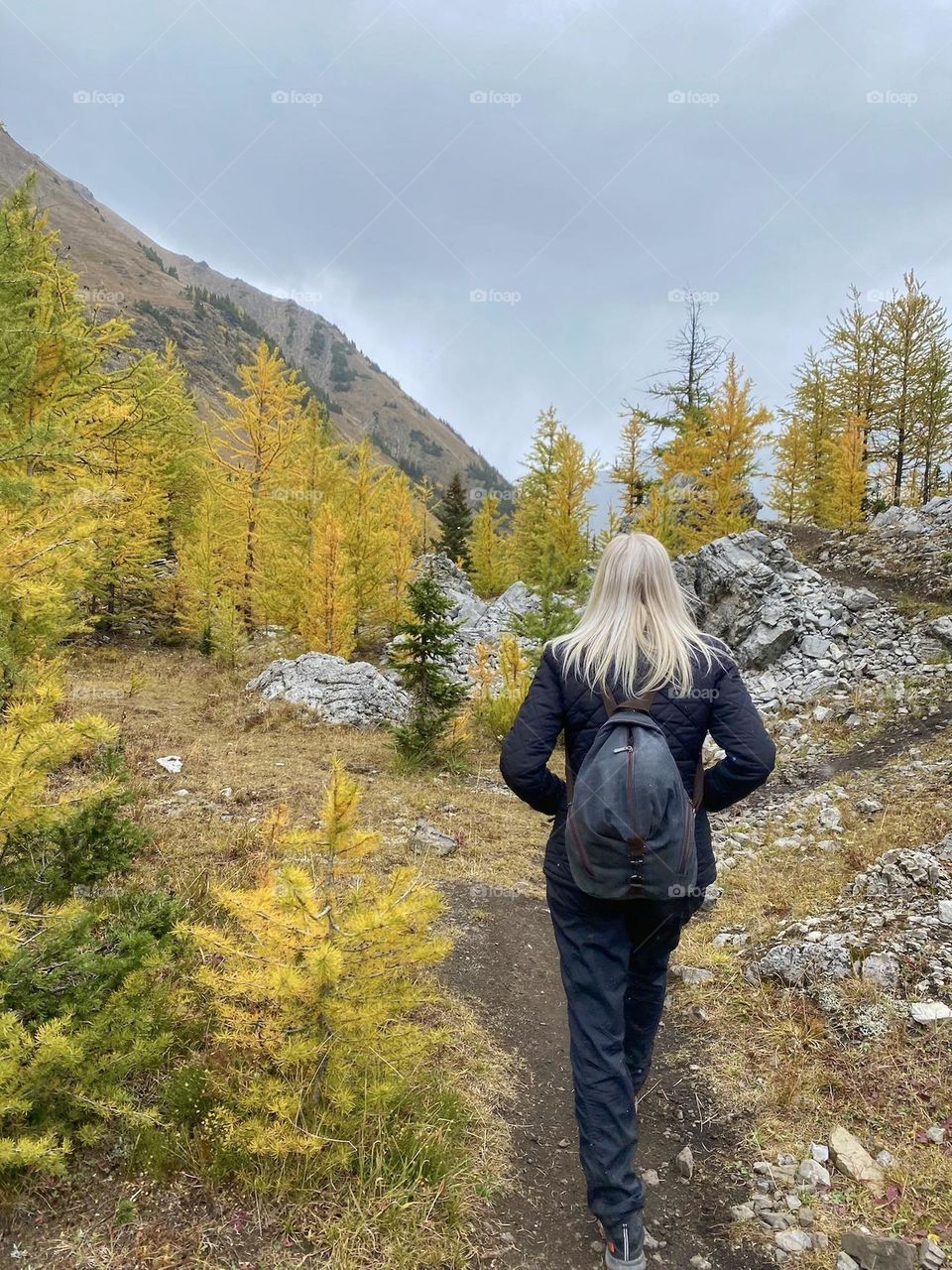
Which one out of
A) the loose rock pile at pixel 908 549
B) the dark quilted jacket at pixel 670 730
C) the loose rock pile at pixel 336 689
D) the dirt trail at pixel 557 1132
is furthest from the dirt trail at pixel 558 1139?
the loose rock pile at pixel 908 549

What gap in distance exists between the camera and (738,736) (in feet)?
9.09

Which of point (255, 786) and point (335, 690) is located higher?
point (335, 690)

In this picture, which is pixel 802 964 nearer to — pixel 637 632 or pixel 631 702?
pixel 631 702

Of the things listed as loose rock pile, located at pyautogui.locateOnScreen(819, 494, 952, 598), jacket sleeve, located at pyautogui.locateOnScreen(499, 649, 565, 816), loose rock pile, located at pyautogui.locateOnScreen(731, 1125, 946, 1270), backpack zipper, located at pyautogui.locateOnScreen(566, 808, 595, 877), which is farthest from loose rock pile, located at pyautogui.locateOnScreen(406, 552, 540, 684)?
backpack zipper, located at pyautogui.locateOnScreen(566, 808, 595, 877)

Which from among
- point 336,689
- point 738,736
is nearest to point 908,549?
point 336,689

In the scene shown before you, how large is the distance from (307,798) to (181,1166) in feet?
19.4

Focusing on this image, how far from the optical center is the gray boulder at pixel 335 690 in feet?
47.3

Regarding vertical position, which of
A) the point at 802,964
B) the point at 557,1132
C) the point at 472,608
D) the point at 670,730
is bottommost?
the point at 557,1132

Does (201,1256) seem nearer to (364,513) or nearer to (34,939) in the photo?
(34,939)

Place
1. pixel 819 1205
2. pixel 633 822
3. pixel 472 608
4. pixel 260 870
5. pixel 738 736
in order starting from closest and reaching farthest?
pixel 633 822, pixel 738 736, pixel 819 1205, pixel 260 870, pixel 472 608

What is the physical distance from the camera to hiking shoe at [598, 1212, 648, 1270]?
2.53 meters

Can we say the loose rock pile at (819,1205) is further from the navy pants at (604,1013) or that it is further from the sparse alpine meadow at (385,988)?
the navy pants at (604,1013)

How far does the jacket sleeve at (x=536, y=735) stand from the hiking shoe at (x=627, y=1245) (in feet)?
5.50

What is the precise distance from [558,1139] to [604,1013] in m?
1.29
